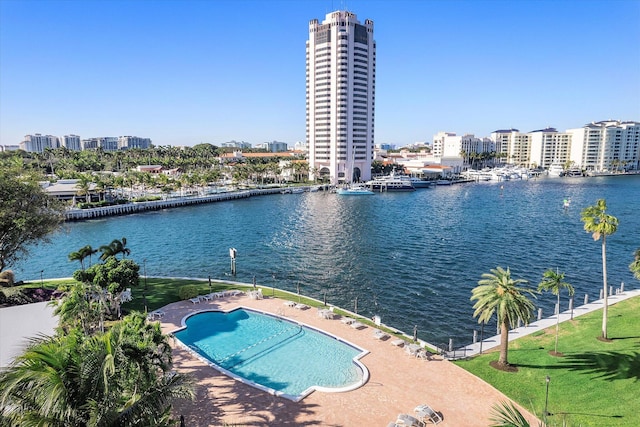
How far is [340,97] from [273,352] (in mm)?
144300

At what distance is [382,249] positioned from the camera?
62.3m

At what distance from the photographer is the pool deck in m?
18.9

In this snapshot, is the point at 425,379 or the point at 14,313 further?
the point at 14,313

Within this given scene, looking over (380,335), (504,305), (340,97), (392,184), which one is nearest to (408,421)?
(504,305)

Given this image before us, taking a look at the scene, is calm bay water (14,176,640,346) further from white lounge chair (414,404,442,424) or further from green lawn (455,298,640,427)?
white lounge chair (414,404,442,424)

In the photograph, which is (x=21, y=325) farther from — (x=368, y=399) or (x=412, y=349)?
(x=412, y=349)

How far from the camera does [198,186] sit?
140 m

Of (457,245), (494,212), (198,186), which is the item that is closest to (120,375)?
(457,245)

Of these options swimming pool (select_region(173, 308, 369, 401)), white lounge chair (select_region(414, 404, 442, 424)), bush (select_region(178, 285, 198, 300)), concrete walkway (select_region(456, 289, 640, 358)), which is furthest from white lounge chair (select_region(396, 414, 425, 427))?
bush (select_region(178, 285, 198, 300))

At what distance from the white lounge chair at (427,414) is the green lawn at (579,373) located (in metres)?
4.23

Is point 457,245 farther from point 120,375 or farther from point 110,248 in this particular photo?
point 120,375

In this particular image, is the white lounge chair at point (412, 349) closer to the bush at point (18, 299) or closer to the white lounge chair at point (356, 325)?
the white lounge chair at point (356, 325)

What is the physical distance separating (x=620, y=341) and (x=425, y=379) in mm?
14846

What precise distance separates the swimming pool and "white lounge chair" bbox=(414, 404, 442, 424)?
377 cm
